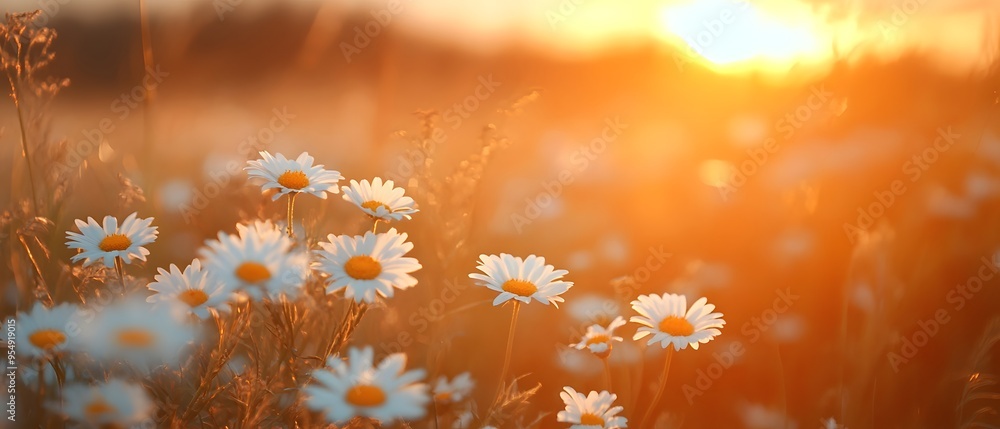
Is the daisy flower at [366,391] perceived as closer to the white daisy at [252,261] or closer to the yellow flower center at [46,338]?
the white daisy at [252,261]

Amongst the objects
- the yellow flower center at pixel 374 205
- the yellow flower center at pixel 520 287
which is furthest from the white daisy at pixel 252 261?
the yellow flower center at pixel 520 287

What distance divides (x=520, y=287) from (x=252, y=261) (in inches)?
19.9

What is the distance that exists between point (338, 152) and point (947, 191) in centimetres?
301

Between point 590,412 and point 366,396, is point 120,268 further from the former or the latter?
point 590,412

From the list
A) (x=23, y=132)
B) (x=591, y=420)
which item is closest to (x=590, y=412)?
(x=591, y=420)

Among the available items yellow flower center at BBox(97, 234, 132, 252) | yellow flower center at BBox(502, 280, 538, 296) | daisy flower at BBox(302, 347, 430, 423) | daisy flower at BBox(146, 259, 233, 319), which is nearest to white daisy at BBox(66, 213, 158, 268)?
yellow flower center at BBox(97, 234, 132, 252)

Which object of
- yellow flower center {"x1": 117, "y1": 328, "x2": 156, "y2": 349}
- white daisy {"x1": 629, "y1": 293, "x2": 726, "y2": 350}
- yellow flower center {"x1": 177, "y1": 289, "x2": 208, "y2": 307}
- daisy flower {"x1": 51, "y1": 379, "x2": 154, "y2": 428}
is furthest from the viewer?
white daisy {"x1": 629, "y1": 293, "x2": 726, "y2": 350}

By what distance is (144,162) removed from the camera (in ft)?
6.38

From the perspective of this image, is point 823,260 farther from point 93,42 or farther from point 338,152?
point 93,42

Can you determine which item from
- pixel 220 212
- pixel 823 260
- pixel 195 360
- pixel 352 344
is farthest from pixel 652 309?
pixel 220 212

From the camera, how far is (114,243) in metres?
1.24

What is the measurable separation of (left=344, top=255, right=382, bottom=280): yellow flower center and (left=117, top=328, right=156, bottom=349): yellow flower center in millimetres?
275

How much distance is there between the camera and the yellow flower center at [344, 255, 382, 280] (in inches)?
41.6

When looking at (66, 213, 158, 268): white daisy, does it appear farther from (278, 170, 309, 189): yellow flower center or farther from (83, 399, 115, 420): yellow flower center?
(83, 399, 115, 420): yellow flower center
